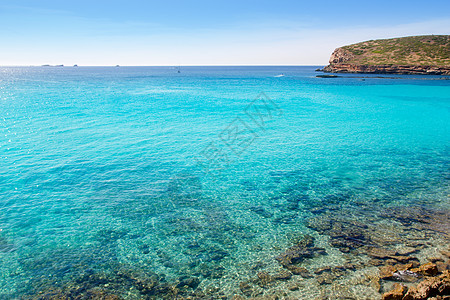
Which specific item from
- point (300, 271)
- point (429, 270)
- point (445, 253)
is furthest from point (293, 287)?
point (445, 253)

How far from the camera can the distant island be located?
117950mm

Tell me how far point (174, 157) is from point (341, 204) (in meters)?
14.2

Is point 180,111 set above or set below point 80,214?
above

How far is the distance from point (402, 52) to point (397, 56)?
5435 mm

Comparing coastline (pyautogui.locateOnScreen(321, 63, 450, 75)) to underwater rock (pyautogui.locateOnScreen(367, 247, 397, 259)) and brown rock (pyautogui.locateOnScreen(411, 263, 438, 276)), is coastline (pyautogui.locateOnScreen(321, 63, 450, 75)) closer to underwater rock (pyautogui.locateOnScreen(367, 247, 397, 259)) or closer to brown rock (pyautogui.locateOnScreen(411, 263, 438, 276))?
underwater rock (pyautogui.locateOnScreen(367, 247, 397, 259))

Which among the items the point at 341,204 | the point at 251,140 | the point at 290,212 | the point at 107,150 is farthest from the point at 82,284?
the point at 251,140

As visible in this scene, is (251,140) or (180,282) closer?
(180,282)

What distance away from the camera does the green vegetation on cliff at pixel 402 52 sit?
124m

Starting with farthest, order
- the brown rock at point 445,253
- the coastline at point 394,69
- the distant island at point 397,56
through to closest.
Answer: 1. the distant island at point 397,56
2. the coastline at point 394,69
3. the brown rock at point 445,253

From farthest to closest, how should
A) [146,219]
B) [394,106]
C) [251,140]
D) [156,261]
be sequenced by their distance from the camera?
[394,106]
[251,140]
[146,219]
[156,261]

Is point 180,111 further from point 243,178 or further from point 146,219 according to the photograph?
point 146,219

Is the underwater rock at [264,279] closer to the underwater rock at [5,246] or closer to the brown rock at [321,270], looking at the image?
the brown rock at [321,270]

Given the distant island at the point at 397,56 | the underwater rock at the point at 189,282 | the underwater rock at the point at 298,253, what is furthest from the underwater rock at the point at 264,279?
the distant island at the point at 397,56

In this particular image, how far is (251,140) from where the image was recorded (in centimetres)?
2975
